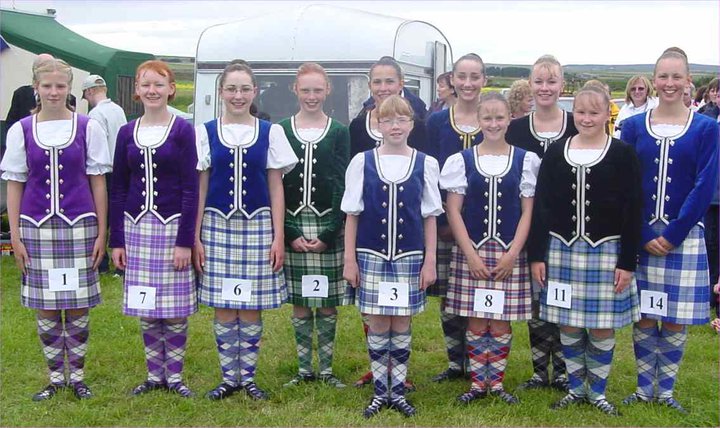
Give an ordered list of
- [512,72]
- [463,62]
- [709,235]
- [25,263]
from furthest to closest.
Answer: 1. [512,72]
2. [709,235]
3. [463,62]
4. [25,263]

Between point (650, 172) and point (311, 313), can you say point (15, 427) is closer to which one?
point (311, 313)

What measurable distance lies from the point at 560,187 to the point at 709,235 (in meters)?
3.20

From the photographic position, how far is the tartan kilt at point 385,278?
369cm

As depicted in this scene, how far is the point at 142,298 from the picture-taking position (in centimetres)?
386

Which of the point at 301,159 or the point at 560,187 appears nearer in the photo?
the point at 560,187

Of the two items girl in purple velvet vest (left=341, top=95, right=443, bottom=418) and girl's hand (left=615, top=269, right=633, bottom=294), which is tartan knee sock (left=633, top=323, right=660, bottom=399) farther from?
girl in purple velvet vest (left=341, top=95, right=443, bottom=418)

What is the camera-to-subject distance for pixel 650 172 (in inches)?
146

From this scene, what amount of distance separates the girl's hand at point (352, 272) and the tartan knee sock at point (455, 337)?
2.55ft

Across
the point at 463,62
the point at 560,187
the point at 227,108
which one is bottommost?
the point at 560,187

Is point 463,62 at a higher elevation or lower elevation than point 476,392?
higher

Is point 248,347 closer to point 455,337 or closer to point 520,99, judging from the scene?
point 455,337

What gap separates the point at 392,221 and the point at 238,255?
82 cm

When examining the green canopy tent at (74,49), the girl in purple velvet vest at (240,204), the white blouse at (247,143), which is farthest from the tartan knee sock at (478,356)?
the green canopy tent at (74,49)

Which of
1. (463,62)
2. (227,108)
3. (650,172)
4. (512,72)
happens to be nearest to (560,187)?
(650,172)
